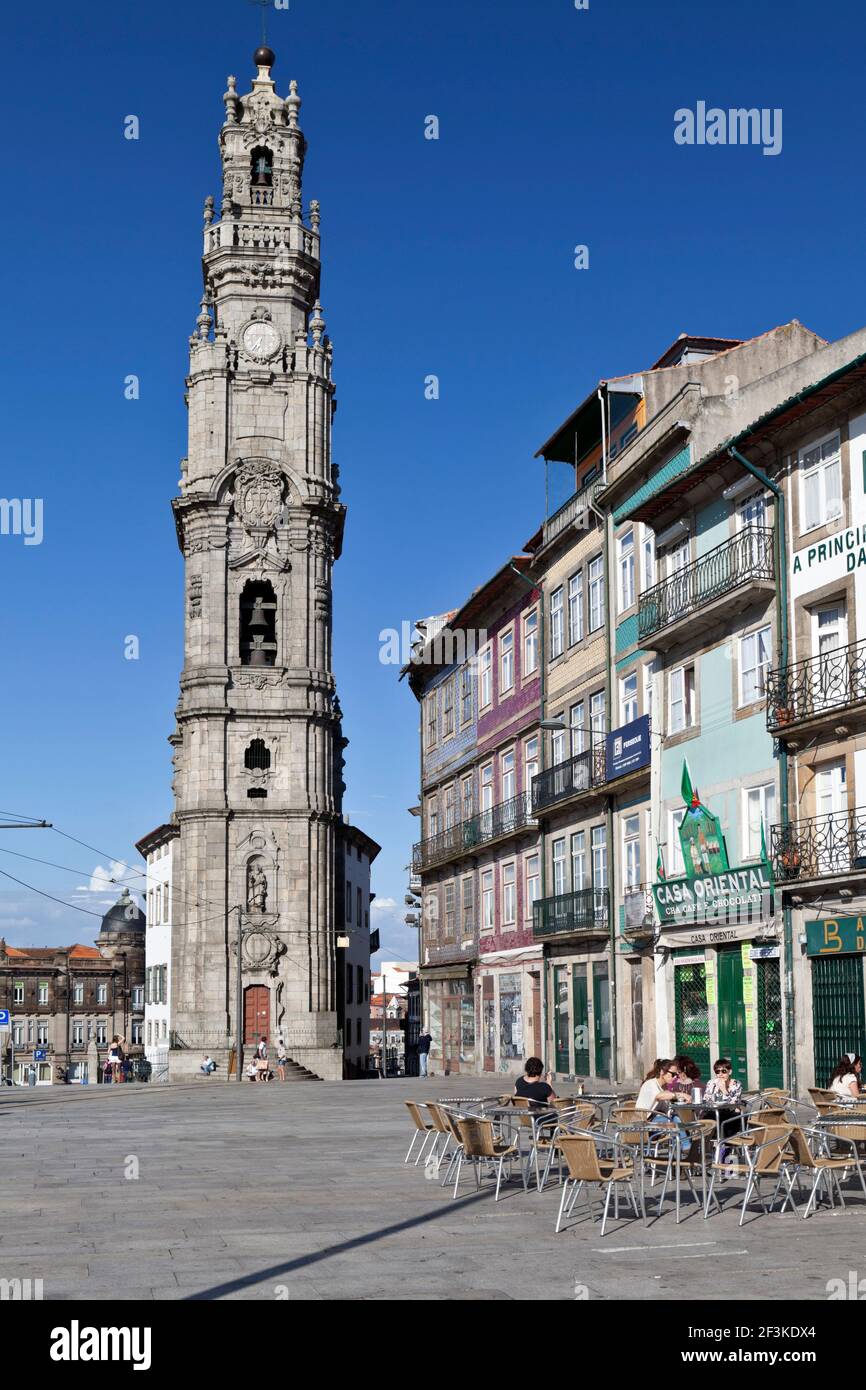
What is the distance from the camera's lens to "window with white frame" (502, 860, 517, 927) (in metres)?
44.2

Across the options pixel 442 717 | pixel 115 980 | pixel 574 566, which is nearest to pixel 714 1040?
pixel 574 566

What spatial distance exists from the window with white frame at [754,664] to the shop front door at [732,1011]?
4.53 m

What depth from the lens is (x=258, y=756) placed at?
59688 millimetres

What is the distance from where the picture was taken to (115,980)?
11706cm

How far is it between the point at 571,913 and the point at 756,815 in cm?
1090

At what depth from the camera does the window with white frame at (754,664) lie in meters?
27.0

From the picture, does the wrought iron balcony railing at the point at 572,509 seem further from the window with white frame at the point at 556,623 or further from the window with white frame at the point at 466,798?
the window with white frame at the point at 466,798

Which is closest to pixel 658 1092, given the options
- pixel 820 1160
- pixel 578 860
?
pixel 820 1160

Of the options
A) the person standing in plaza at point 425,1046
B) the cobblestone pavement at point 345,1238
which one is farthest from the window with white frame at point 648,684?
the person standing in plaza at point 425,1046

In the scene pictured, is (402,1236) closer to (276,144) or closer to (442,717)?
(442,717)

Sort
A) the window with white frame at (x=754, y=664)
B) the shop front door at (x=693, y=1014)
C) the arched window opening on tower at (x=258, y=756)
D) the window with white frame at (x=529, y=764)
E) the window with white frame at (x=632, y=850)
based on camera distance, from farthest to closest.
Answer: the arched window opening on tower at (x=258, y=756)
the window with white frame at (x=529, y=764)
the window with white frame at (x=632, y=850)
the shop front door at (x=693, y=1014)
the window with white frame at (x=754, y=664)

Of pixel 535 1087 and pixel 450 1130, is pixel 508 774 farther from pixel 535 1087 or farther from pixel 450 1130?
pixel 450 1130

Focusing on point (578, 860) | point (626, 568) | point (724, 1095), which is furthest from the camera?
point (578, 860)
